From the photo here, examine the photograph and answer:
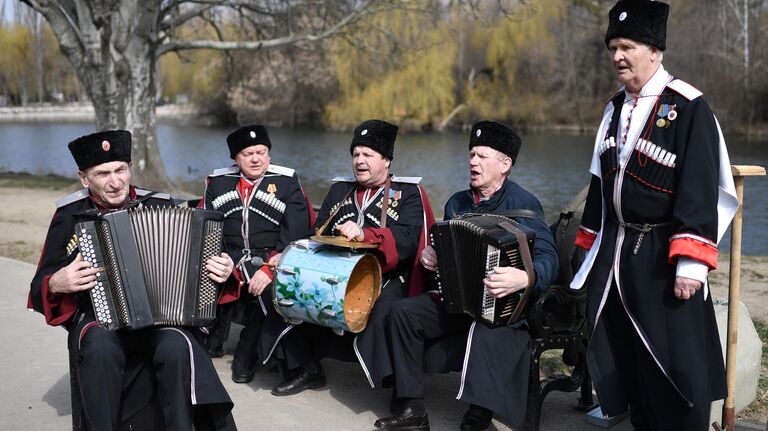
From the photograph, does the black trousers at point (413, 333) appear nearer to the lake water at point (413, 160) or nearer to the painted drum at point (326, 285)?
the painted drum at point (326, 285)

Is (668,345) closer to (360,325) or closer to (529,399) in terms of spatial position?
(529,399)

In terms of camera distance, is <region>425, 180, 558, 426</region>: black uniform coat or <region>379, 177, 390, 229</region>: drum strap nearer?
<region>425, 180, 558, 426</region>: black uniform coat

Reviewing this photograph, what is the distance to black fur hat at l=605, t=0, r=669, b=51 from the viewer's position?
11.3 feet

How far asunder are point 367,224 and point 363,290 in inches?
21.2

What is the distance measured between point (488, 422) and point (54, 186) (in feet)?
46.4

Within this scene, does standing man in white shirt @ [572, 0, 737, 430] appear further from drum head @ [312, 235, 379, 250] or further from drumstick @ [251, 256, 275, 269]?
drumstick @ [251, 256, 275, 269]

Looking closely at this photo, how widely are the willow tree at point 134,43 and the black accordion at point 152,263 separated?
10499 mm

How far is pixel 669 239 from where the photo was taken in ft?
11.4

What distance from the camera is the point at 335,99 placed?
37969 millimetres

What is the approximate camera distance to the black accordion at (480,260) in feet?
13.0

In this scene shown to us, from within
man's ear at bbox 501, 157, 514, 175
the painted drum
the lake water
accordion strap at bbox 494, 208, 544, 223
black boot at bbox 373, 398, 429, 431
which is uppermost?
man's ear at bbox 501, 157, 514, 175

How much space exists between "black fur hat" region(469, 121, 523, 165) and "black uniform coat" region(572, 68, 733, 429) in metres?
0.88

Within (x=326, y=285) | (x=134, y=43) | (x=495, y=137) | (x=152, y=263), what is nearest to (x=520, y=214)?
(x=495, y=137)

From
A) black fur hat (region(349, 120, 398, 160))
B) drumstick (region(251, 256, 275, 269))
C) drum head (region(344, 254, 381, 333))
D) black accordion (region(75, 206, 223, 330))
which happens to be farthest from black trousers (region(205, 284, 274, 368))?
black accordion (region(75, 206, 223, 330))
